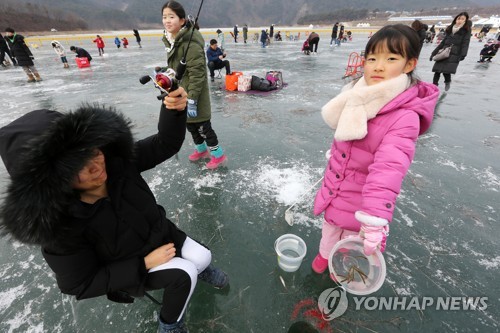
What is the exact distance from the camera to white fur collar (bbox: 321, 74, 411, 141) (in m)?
1.30

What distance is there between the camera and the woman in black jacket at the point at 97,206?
1.01 meters

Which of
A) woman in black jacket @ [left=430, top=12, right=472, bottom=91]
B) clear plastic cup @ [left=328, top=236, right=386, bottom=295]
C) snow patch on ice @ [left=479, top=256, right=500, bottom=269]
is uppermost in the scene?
woman in black jacket @ [left=430, top=12, right=472, bottom=91]

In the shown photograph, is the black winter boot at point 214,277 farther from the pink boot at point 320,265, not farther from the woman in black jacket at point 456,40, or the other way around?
the woman in black jacket at point 456,40

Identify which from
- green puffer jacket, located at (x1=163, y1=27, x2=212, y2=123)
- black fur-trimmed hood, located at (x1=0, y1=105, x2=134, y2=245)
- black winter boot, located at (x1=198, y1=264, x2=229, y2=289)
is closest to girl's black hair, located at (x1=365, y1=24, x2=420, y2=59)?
black fur-trimmed hood, located at (x1=0, y1=105, x2=134, y2=245)

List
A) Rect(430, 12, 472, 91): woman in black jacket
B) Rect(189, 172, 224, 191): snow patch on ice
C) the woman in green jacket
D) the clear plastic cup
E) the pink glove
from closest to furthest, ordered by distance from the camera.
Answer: the pink glove → the clear plastic cup → the woman in green jacket → Rect(189, 172, 224, 191): snow patch on ice → Rect(430, 12, 472, 91): woman in black jacket

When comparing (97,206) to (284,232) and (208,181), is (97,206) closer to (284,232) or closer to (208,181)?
(284,232)

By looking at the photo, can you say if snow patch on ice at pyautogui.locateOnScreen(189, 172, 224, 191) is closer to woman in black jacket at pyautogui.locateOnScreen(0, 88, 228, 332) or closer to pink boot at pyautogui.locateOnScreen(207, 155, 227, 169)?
pink boot at pyautogui.locateOnScreen(207, 155, 227, 169)

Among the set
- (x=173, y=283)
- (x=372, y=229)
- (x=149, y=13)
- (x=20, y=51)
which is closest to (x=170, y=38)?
(x=173, y=283)

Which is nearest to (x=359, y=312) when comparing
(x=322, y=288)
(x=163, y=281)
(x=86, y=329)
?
(x=322, y=288)

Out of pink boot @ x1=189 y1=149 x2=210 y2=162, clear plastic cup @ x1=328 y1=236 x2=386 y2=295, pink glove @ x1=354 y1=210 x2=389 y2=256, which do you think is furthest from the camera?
pink boot @ x1=189 y1=149 x2=210 y2=162

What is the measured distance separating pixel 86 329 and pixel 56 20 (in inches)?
3906

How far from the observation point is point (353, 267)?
1732 mm

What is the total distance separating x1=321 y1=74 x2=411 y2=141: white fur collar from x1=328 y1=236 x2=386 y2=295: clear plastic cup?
73 cm

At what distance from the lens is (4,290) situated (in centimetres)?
198
